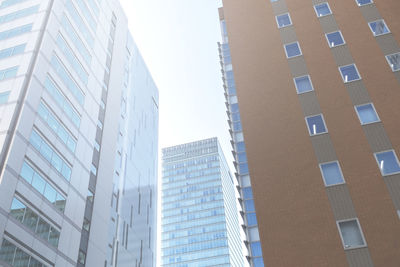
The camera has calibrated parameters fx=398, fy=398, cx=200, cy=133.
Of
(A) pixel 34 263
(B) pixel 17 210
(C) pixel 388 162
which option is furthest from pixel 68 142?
(C) pixel 388 162

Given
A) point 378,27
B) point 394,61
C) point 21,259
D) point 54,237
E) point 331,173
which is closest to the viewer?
point 331,173

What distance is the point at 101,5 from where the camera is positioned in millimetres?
65062

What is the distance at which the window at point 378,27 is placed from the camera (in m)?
31.6

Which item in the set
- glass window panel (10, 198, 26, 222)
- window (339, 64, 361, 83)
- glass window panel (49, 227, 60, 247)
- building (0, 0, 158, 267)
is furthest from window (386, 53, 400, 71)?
glass window panel (49, 227, 60, 247)

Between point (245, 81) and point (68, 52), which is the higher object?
point (68, 52)

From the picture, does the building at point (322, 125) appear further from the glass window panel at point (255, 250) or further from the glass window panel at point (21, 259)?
the glass window panel at point (255, 250)

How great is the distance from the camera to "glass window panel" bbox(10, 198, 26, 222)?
34.7 meters

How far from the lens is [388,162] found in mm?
24312

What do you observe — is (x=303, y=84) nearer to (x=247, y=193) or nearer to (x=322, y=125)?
(x=322, y=125)

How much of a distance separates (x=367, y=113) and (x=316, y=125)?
136 inches

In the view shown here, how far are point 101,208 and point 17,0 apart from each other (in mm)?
28588

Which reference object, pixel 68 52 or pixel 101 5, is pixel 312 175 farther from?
pixel 101 5

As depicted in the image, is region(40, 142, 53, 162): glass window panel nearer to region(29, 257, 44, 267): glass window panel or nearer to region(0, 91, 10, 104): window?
region(0, 91, 10, 104): window

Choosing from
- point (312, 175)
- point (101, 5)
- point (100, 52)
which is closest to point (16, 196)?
point (312, 175)
